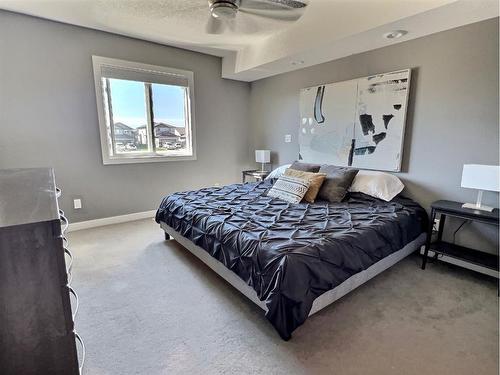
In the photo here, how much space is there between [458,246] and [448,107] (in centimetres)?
137

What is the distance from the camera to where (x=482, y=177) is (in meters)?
2.26

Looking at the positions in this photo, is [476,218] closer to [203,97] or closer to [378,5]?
[378,5]

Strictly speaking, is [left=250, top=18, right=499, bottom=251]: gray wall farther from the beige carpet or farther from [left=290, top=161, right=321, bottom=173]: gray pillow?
[left=290, top=161, right=321, bottom=173]: gray pillow

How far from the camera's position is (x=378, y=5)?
2.29 m

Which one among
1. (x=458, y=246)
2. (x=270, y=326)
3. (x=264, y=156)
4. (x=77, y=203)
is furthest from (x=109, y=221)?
(x=458, y=246)

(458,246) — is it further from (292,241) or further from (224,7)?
(224,7)

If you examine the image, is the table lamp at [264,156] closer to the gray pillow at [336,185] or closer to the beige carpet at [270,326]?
the gray pillow at [336,185]

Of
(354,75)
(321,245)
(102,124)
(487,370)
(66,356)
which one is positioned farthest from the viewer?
(102,124)

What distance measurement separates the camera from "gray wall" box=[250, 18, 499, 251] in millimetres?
2422

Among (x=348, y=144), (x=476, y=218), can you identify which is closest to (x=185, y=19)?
(x=348, y=144)

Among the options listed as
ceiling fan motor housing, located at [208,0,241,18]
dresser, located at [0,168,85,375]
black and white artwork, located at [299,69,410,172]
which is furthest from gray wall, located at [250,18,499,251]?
dresser, located at [0,168,85,375]

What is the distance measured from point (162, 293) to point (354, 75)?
10.7 feet

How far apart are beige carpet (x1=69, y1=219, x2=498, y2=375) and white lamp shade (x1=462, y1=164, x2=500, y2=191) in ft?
2.82

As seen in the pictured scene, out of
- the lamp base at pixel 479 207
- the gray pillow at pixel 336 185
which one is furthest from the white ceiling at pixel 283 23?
the lamp base at pixel 479 207
